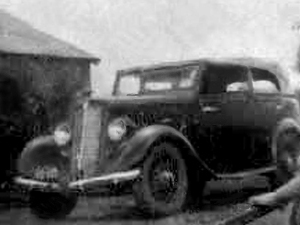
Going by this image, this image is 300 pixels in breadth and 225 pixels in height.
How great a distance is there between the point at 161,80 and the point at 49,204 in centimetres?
205

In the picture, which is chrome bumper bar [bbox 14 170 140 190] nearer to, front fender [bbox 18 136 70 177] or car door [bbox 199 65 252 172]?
front fender [bbox 18 136 70 177]

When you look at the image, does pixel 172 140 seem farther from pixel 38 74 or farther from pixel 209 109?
pixel 38 74

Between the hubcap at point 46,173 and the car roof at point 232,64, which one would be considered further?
the car roof at point 232,64

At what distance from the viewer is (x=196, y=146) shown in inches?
225

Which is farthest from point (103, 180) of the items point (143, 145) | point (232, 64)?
point (232, 64)

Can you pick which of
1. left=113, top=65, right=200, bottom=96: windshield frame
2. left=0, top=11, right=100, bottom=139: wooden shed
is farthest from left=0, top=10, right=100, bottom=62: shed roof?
left=113, top=65, right=200, bottom=96: windshield frame

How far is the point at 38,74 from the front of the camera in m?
11.9

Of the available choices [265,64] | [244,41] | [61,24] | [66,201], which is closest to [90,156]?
[66,201]

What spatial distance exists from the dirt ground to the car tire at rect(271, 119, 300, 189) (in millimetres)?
378

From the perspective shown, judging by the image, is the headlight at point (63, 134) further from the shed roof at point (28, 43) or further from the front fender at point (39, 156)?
the shed roof at point (28, 43)

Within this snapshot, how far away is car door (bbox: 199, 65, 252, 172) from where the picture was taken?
5.88 m

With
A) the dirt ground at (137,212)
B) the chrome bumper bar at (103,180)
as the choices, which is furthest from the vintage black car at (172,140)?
the dirt ground at (137,212)

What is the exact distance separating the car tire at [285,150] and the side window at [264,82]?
0.48 metres

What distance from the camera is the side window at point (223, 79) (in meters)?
5.97
